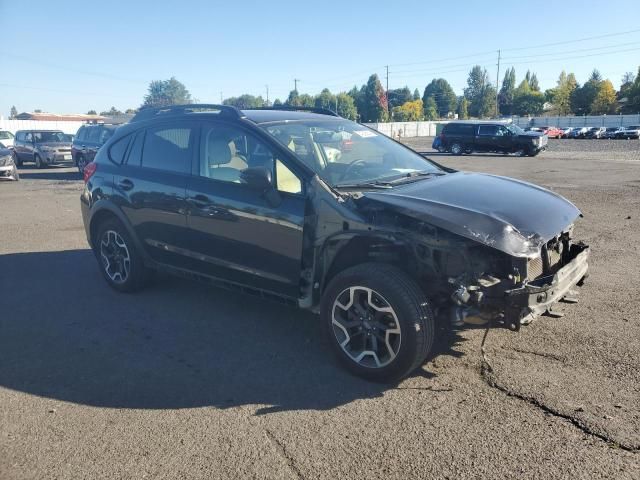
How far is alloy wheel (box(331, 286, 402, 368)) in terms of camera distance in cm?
373

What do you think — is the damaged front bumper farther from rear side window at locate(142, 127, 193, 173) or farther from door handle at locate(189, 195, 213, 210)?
rear side window at locate(142, 127, 193, 173)

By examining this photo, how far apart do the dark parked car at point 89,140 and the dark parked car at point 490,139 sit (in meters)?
20.3

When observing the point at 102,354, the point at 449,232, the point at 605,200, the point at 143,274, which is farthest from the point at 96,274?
the point at 605,200

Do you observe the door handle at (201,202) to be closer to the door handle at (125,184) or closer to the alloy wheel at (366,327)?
the door handle at (125,184)

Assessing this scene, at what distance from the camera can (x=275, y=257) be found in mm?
4328

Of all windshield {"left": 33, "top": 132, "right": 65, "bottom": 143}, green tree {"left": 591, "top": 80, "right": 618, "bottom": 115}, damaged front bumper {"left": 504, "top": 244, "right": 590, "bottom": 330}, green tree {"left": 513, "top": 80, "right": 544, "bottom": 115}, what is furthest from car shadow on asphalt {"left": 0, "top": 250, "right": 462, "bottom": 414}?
green tree {"left": 513, "top": 80, "right": 544, "bottom": 115}

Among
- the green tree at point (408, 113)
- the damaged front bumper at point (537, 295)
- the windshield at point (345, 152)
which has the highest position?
the green tree at point (408, 113)

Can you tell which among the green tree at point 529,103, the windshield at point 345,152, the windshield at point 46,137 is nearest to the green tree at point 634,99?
the green tree at point 529,103

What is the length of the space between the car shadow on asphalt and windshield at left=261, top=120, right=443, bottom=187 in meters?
1.43

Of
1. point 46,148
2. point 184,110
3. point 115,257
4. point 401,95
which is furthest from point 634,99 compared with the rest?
point 115,257

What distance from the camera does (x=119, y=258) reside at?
5883 mm

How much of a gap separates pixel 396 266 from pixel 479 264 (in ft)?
1.89

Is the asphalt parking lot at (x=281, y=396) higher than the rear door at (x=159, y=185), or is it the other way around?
the rear door at (x=159, y=185)

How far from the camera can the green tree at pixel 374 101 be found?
11962 centimetres
